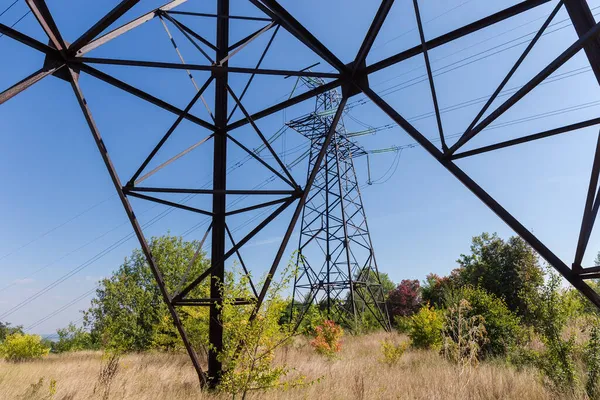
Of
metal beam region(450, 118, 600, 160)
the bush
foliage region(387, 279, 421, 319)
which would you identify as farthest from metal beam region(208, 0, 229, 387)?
foliage region(387, 279, 421, 319)

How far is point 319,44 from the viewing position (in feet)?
15.3

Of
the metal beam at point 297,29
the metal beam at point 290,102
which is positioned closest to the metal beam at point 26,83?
the metal beam at point 297,29

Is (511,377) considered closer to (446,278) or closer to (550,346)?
(550,346)

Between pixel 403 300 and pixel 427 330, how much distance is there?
18.0m

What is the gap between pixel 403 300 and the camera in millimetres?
29469

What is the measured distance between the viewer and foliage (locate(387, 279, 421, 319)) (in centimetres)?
2938

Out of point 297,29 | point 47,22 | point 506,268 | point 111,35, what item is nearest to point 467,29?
point 297,29

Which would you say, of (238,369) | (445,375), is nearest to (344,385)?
(445,375)

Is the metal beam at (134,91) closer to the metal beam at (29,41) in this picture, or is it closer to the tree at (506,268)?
the metal beam at (29,41)

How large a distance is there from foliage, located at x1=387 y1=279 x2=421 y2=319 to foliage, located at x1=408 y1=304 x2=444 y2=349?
16880 mm

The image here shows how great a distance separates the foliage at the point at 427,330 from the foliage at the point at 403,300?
55.4ft

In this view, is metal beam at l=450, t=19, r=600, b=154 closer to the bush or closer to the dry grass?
the dry grass

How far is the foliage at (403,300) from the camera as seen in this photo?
1156 inches

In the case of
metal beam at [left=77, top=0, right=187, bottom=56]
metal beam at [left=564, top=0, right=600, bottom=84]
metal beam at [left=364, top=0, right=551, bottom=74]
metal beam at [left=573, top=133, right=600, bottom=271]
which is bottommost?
metal beam at [left=573, top=133, right=600, bottom=271]
